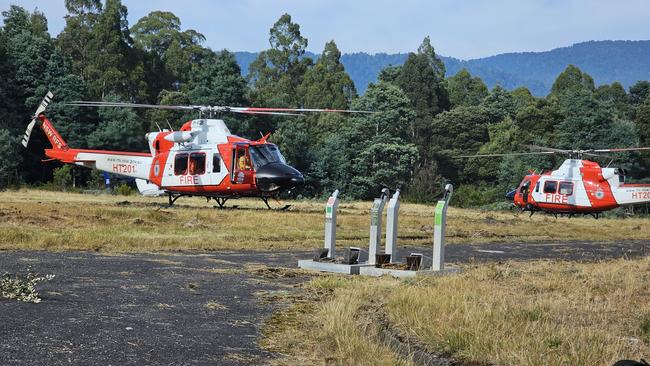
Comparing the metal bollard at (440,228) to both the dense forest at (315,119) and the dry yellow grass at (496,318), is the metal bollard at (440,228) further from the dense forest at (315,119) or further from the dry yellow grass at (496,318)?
the dense forest at (315,119)

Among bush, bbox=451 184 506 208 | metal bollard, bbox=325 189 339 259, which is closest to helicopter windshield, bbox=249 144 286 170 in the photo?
metal bollard, bbox=325 189 339 259

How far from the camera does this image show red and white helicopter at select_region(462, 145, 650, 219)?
123 feet

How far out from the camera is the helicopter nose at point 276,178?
29828mm

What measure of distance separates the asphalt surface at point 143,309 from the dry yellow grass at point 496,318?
0.70 metres

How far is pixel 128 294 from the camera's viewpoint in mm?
10453

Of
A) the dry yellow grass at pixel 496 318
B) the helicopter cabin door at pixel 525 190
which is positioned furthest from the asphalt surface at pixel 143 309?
the helicopter cabin door at pixel 525 190

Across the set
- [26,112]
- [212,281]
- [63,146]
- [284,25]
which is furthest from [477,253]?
[284,25]

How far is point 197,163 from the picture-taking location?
31641 millimetres

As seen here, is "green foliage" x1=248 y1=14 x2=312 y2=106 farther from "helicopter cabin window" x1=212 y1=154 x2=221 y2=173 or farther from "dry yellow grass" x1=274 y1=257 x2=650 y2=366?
"dry yellow grass" x1=274 y1=257 x2=650 y2=366

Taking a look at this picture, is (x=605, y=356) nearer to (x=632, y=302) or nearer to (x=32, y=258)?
(x=632, y=302)

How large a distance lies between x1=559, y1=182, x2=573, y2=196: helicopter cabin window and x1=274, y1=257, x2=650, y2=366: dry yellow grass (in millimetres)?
26336

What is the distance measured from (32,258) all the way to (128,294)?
4408 millimetres

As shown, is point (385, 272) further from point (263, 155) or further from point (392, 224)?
point (263, 155)

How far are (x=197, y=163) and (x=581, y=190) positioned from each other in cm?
1781
